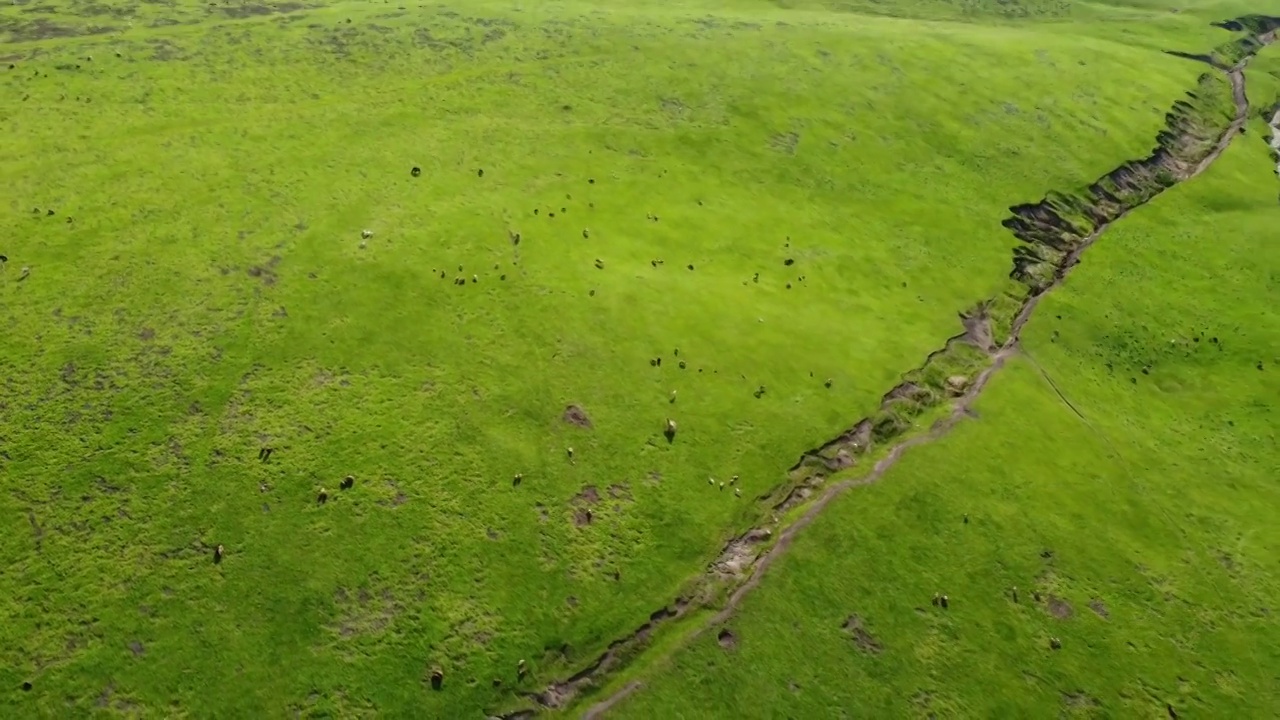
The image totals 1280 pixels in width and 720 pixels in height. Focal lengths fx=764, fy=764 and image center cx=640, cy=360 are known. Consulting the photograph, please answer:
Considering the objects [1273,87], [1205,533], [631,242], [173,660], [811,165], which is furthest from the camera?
[1273,87]

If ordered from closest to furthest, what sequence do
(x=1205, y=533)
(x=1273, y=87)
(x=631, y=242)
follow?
(x=1205, y=533) → (x=631, y=242) → (x=1273, y=87)

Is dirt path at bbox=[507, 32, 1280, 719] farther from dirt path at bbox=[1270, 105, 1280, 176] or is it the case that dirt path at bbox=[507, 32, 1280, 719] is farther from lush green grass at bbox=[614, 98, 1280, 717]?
dirt path at bbox=[1270, 105, 1280, 176]

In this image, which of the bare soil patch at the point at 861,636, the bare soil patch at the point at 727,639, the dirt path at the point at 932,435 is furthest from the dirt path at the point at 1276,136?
the bare soil patch at the point at 727,639

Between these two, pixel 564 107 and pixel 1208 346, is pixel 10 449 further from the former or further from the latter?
pixel 1208 346

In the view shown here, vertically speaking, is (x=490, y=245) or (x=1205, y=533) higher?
→ (x=490, y=245)

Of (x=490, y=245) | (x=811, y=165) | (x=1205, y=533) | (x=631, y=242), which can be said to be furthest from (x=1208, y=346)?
(x=490, y=245)

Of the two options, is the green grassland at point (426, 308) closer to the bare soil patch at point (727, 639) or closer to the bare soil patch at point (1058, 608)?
the bare soil patch at point (727, 639)

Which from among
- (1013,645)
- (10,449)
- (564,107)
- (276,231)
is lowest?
(1013,645)

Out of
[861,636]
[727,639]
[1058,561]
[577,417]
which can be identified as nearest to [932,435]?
[1058,561]
